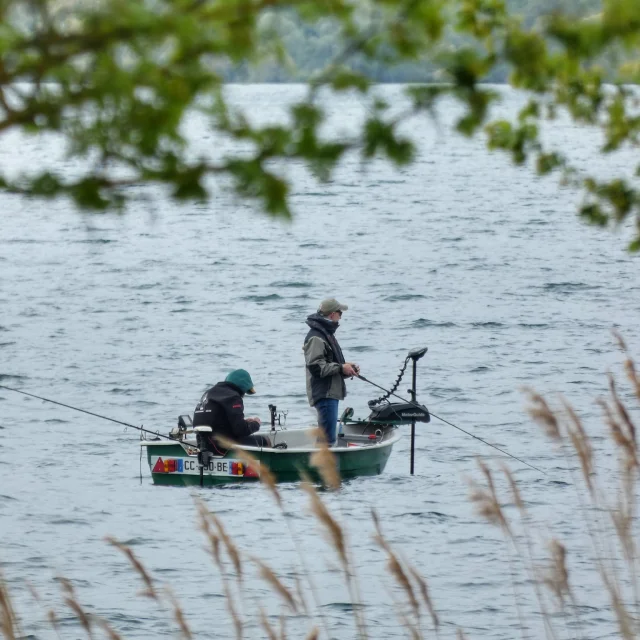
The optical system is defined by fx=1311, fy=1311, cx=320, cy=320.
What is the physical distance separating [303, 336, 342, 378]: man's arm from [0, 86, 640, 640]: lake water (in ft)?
5.24

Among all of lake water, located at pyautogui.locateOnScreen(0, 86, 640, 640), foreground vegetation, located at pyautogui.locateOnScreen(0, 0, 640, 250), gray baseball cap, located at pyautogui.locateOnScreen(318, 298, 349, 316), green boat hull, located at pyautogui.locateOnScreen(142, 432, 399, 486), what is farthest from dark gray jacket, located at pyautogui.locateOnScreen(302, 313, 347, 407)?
foreground vegetation, located at pyautogui.locateOnScreen(0, 0, 640, 250)

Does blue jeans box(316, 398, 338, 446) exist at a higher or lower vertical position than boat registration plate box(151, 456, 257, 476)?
higher

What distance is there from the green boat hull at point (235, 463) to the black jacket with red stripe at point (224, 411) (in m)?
0.45

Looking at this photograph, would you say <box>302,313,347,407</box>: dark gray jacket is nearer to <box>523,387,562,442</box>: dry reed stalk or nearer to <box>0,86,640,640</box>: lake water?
<box>0,86,640,640</box>: lake water

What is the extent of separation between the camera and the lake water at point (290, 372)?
39.4 feet

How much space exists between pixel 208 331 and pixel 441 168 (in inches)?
2373

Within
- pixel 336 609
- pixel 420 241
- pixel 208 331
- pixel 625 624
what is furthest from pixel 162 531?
pixel 420 241

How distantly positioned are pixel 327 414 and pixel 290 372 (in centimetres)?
980

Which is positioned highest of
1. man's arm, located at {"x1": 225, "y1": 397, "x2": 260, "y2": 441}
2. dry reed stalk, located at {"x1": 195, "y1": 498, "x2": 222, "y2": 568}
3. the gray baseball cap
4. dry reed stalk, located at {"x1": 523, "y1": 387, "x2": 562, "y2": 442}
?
the gray baseball cap

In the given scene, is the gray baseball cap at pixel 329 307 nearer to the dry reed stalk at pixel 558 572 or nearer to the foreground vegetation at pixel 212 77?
the dry reed stalk at pixel 558 572

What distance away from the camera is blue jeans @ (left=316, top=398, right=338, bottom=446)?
590 inches

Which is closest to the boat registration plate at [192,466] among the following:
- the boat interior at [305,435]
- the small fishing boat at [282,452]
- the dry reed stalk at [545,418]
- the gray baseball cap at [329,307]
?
the small fishing boat at [282,452]

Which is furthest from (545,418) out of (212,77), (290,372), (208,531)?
(290,372)

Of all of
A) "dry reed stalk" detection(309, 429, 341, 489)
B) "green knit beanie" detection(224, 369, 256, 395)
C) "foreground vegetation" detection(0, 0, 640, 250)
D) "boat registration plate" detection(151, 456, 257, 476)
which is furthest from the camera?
"boat registration plate" detection(151, 456, 257, 476)
